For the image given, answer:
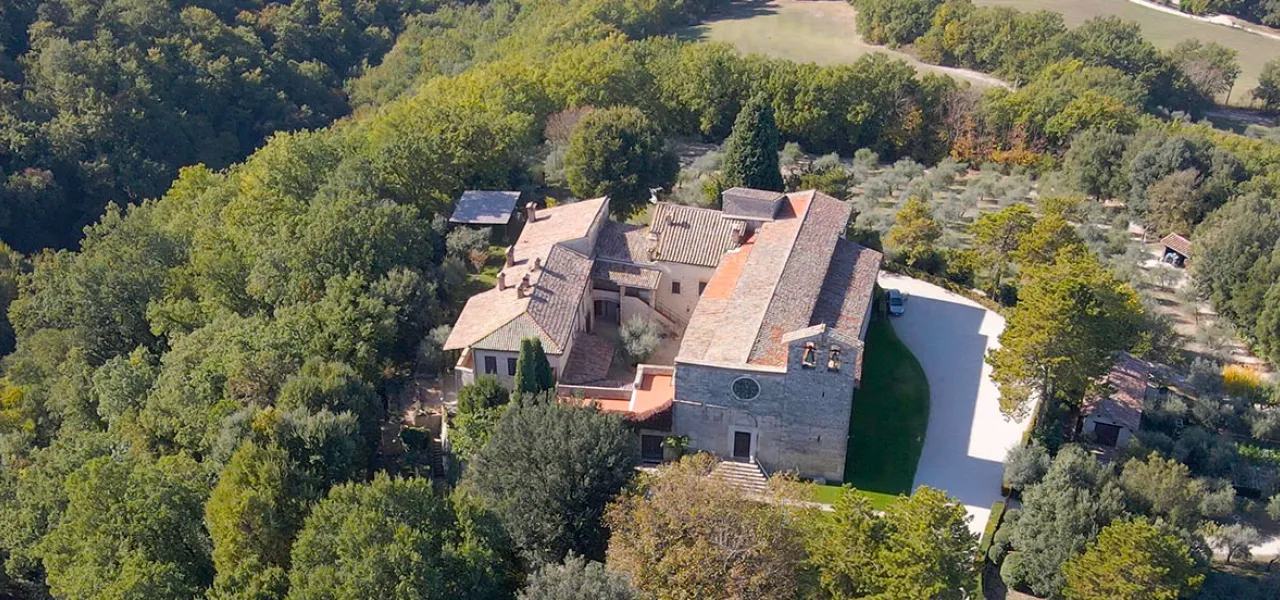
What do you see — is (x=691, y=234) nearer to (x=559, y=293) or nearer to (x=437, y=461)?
(x=559, y=293)

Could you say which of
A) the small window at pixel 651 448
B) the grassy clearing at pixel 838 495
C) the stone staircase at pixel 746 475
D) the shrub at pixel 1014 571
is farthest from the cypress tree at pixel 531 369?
the shrub at pixel 1014 571

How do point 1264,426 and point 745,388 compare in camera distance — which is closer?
Result: point 745,388

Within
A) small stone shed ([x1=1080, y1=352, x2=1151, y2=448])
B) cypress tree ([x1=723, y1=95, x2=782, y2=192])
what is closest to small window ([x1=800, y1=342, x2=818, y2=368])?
small stone shed ([x1=1080, y1=352, x2=1151, y2=448])

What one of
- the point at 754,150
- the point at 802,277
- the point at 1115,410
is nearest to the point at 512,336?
the point at 802,277

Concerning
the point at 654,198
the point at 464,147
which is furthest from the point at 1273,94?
the point at 464,147

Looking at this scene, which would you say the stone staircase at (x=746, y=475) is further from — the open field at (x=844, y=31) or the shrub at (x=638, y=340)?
the open field at (x=844, y=31)

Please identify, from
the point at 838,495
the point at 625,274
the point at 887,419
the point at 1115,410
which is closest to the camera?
the point at 838,495
